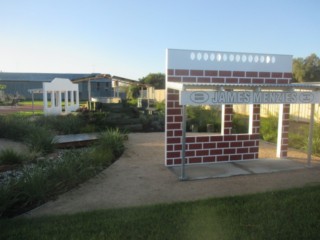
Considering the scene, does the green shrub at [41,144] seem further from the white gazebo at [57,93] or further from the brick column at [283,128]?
the white gazebo at [57,93]

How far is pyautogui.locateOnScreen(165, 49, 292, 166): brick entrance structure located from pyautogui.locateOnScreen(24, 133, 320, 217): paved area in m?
0.76

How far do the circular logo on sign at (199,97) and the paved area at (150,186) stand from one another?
1691mm

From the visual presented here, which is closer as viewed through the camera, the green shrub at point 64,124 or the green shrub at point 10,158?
the green shrub at point 10,158

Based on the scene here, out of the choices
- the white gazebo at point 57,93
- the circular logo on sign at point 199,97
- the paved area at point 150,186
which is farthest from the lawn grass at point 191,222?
the white gazebo at point 57,93

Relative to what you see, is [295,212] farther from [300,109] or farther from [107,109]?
[300,109]

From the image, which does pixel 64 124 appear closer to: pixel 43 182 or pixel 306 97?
pixel 43 182

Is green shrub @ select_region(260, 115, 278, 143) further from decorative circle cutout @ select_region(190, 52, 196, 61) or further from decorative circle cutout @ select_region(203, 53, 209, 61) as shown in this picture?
decorative circle cutout @ select_region(190, 52, 196, 61)

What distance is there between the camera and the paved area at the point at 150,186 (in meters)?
4.96

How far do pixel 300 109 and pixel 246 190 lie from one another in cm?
1403

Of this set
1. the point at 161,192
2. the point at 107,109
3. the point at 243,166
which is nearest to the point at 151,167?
the point at 161,192

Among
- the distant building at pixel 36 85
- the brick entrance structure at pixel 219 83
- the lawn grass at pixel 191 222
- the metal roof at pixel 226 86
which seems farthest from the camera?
the distant building at pixel 36 85

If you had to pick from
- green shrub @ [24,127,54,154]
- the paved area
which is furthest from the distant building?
the paved area

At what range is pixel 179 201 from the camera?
16.3ft

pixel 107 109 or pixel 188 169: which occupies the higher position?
A: pixel 107 109
